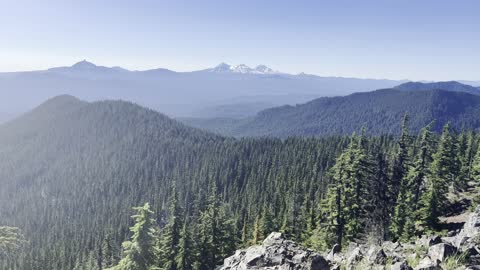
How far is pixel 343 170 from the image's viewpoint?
38.4m

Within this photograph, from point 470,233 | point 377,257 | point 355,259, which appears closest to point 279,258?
point 355,259

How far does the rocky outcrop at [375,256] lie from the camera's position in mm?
14477

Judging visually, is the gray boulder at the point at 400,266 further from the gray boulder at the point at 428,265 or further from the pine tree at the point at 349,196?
the pine tree at the point at 349,196

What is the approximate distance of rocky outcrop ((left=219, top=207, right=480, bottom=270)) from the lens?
14.5 meters

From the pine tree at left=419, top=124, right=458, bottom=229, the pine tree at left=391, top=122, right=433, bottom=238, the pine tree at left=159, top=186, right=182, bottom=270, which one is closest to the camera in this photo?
the pine tree at left=159, top=186, right=182, bottom=270

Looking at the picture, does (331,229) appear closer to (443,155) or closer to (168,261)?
(168,261)

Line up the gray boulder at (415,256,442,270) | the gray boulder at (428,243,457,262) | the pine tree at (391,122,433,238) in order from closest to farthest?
1. the gray boulder at (415,256,442,270)
2. the gray boulder at (428,243,457,262)
3. the pine tree at (391,122,433,238)

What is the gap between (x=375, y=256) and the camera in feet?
54.5

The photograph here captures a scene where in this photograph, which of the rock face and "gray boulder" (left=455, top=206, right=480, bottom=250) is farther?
the rock face

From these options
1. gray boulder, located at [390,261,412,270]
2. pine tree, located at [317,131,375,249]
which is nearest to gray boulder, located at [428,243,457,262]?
gray boulder, located at [390,261,412,270]

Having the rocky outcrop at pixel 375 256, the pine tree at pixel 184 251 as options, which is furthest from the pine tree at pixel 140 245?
the pine tree at pixel 184 251

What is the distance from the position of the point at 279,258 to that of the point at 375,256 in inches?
221

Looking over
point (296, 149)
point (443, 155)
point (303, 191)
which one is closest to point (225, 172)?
point (296, 149)

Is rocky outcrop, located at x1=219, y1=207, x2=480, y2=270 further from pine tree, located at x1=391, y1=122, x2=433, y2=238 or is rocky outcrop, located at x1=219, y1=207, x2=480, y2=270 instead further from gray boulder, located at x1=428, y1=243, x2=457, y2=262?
pine tree, located at x1=391, y1=122, x2=433, y2=238
